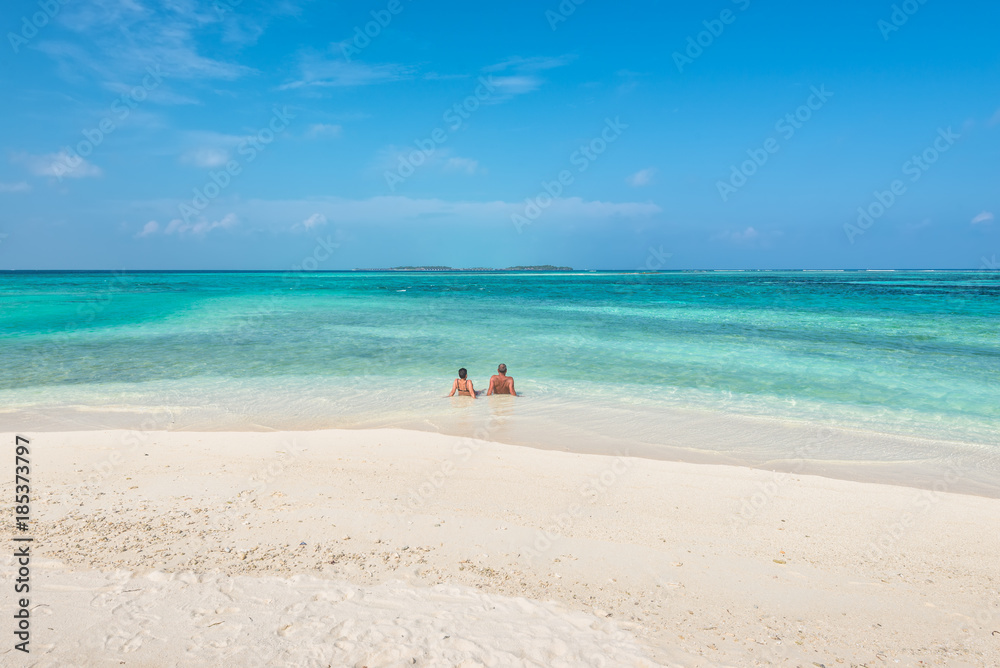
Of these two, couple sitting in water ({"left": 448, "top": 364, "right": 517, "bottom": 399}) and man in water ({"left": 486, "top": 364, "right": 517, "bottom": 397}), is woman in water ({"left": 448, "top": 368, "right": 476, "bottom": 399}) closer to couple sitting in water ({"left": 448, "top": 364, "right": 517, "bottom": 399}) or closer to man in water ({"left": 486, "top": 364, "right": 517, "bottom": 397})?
couple sitting in water ({"left": 448, "top": 364, "right": 517, "bottom": 399})

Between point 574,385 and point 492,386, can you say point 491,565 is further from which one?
point 574,385

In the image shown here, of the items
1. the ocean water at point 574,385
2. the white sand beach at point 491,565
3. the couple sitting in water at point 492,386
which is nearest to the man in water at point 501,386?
the couple sitting in water at point 492,386

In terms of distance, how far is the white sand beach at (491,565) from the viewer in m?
3.63

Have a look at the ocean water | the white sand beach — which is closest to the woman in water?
the ocean water

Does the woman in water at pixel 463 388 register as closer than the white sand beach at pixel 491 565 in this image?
No

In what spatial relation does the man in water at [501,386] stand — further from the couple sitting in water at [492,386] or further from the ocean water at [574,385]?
the ocean water at [574,385]

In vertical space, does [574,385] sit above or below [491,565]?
below

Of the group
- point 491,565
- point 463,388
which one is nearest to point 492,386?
point 463,388

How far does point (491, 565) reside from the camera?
15.4ft

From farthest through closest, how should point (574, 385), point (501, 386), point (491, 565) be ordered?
point (574, 385) < point (501, 386) < point (491, 565)

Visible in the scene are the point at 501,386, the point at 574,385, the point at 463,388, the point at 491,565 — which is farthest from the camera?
the point at 574,385

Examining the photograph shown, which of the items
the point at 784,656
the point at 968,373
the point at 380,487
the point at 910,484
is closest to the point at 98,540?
the point at 380,487

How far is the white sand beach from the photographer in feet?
11.9

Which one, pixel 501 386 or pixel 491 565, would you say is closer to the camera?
pixel 491 565
